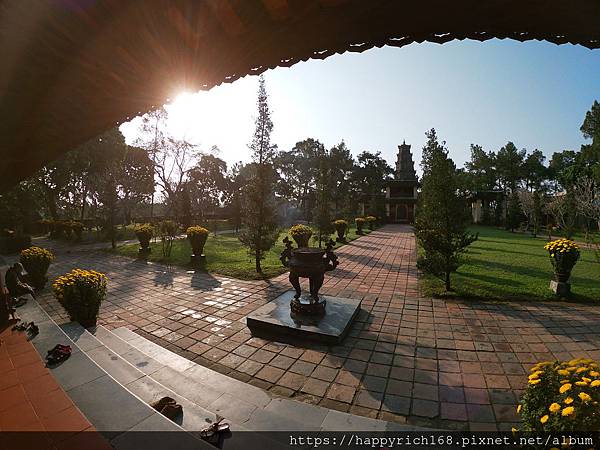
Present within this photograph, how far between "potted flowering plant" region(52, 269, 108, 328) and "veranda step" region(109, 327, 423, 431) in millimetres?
2065

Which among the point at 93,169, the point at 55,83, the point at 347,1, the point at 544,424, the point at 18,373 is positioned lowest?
the point at 18,373

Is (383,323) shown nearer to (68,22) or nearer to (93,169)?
(68,22)

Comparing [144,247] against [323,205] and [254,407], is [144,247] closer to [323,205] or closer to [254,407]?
[323,205]

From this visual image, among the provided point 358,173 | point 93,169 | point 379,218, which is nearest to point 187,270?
point 93,169

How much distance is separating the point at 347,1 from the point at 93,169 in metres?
A: 32.0

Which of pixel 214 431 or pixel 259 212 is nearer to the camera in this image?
pixel 214 431

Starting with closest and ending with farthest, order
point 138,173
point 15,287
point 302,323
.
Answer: point 302,323 → point 15,287 → point 138,173

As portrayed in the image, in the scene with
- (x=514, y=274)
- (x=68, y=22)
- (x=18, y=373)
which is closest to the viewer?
(x=68, y=22)

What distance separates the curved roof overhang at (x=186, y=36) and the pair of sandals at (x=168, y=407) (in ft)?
8.35

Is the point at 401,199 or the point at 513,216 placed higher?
the point at 401,199

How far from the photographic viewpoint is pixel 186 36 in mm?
1159

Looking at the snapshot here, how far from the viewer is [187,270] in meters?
10.5

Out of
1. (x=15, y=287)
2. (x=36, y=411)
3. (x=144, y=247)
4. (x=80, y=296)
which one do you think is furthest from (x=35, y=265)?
(x=36, y=411)

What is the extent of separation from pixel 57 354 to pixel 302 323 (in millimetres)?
3505
